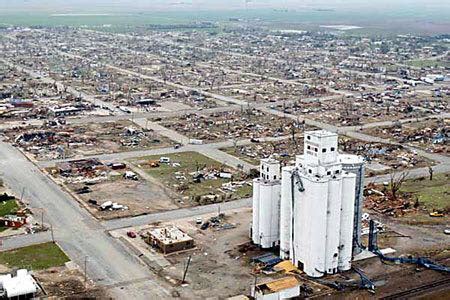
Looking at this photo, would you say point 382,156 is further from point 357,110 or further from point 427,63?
point 427,63

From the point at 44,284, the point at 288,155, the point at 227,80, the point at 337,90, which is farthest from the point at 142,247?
the point at 227,80

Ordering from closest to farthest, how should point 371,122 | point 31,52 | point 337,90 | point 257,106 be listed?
point 371,122 < point 257,106 < point 337,90 < point 31,52

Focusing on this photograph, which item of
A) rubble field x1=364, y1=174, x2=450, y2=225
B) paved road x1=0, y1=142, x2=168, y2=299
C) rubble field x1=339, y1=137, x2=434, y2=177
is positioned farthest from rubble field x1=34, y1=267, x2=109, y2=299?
rubble field x1=339, y1=137, x2=434, y2=177

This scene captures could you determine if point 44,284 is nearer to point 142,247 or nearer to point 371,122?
point 142,247

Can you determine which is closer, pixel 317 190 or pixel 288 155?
pixel 317 190

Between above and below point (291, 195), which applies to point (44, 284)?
below

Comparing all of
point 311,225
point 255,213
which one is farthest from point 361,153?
point 311,225

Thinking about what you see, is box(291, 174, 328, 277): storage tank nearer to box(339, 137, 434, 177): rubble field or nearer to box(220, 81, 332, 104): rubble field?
box(339, 137, 434, 177): rubble field
